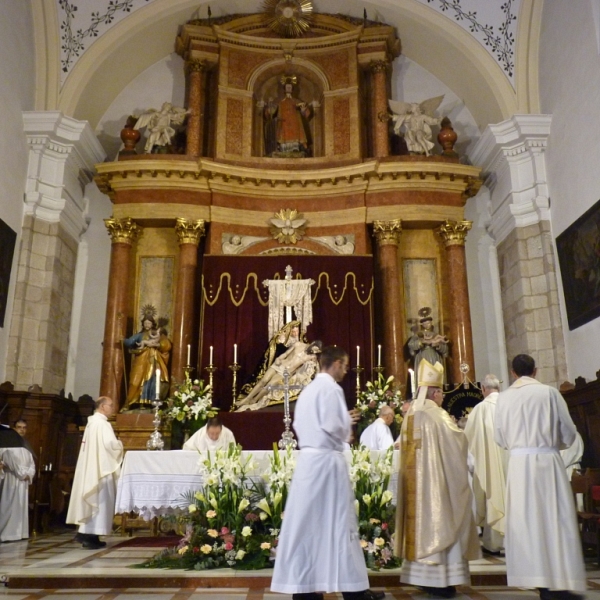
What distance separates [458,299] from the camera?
11.6m

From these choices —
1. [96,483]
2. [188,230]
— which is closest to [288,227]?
[188,230]

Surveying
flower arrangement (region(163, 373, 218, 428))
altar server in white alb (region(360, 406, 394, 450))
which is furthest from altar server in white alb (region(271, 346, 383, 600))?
flower arrangement (region(163, 373, 218, 428))

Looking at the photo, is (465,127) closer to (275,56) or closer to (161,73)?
(275,56)

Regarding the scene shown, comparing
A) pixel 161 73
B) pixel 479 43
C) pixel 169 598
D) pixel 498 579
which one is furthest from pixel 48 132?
pixel 498 579

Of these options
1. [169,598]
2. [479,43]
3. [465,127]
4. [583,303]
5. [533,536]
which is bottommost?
[169,598]

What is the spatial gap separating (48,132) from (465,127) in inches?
306

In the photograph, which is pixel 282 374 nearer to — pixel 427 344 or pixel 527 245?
pixel 427 344

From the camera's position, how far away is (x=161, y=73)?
44.1 feet

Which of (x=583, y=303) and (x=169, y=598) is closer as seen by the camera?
(x=169, y=598)

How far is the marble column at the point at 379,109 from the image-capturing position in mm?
12344

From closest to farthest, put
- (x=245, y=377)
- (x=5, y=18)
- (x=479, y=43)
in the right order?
(x=5, y=18), (x=245, y=377), (x=479, y=43)

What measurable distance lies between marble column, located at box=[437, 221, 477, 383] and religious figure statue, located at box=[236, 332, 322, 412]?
98.5 inches

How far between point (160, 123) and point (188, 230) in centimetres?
225

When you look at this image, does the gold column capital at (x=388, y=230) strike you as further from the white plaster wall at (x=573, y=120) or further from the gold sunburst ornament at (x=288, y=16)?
the gold sunburst ornament at (x=288, y=16)
